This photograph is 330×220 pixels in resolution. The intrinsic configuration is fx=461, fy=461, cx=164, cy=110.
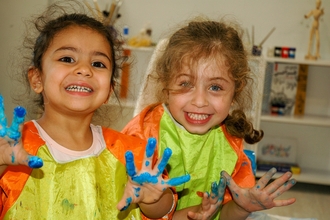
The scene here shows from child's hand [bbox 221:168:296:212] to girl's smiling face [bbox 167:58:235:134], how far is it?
0.20 metres

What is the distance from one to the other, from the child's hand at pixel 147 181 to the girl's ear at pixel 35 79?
38cm

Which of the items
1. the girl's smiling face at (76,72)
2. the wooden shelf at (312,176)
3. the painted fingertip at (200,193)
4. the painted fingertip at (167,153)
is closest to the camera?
the painted fingertip at (167,153)

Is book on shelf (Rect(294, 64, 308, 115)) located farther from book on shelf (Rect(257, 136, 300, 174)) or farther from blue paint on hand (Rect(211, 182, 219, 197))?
blue paint on hand (Rect(211, 182, 219, 197))

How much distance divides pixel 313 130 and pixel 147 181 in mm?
3161

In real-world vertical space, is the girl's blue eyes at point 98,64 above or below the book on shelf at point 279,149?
above

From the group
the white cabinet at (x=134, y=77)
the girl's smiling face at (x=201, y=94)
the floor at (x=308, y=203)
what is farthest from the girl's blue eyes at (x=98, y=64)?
the floor at (x=308, y=203)

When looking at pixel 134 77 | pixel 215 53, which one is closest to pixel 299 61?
pixel 134 77

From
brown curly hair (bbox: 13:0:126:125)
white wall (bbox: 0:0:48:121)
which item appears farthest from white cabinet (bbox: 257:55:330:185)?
brown curly hair (bbox: 13:0:126:125)

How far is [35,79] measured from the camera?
4.26 feet

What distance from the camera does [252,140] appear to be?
1.78 metres

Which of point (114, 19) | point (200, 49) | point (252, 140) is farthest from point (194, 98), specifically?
point (114, 19)

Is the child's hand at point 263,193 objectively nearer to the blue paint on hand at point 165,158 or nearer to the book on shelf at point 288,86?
the blue paint on hand at point 165,158

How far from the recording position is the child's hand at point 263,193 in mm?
1381

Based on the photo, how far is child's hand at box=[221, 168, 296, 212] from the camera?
1381 millimetres
